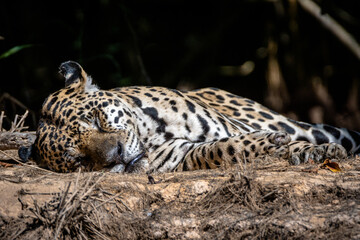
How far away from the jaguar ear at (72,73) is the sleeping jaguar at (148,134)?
0.4 inches

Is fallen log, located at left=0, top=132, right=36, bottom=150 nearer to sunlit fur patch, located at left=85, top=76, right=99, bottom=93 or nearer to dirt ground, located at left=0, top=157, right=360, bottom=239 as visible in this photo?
sunlit fur patch, located at left=85, top=76, right=99, bottom=93

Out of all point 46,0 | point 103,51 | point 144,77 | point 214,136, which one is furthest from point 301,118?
point 46,0

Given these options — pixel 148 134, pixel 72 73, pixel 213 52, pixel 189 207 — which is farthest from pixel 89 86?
pixel 213 52

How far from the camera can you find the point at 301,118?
30.5 feet

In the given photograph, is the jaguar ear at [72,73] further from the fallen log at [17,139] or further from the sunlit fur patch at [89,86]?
the fallen log at [17,139]

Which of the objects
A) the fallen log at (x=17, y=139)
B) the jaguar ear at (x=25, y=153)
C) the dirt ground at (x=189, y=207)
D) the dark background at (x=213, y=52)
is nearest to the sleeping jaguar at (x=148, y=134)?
the jaguar ear at (x=25, y=153)

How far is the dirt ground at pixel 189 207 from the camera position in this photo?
273 centimetres

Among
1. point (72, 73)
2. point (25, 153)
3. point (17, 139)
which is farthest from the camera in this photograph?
point (17, 139)

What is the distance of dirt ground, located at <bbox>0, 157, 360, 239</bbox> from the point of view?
2.73 metres

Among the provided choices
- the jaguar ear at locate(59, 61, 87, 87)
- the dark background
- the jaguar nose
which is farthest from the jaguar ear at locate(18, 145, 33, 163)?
the dark background

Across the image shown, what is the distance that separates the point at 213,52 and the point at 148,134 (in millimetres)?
5470

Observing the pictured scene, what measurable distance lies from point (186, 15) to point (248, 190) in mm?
8258

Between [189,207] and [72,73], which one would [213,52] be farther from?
[189,207]

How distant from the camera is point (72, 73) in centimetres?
504
